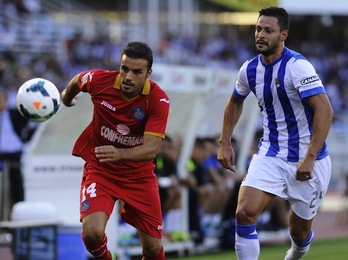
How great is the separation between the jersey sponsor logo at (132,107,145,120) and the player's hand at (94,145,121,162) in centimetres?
49

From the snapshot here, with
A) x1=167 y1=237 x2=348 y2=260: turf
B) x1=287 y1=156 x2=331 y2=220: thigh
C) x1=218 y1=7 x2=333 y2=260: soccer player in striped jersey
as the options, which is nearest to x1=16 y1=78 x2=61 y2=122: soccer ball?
x1=218 y1=7 x2=333 y2=260: soccer player in striped jersey

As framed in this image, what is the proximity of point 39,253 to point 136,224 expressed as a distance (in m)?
2.78

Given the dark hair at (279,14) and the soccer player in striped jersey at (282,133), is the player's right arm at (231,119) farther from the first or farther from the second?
the dark hair at (279,14)

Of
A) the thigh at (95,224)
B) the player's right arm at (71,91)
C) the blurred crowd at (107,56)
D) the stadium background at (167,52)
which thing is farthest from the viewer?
the blurred crowd at (107,56)

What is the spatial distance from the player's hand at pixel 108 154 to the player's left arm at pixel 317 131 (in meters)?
1.52

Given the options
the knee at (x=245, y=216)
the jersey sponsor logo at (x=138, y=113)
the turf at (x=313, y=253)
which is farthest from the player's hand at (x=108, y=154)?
the turf at (x=313, y=253)

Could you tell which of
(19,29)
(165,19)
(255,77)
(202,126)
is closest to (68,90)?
(255,77)

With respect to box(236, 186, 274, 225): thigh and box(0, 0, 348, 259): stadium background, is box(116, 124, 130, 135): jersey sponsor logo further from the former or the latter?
box(0, 0, 348, 259): stadium background

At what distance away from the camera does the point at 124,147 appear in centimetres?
891

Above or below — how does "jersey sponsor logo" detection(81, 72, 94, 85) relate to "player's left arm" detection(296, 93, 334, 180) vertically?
above

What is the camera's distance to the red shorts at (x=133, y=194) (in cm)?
884

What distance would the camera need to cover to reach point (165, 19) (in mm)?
36094

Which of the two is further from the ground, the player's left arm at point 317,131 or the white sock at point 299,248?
the player's left arm at point 317,131

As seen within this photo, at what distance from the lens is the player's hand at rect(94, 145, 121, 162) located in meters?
8.38
